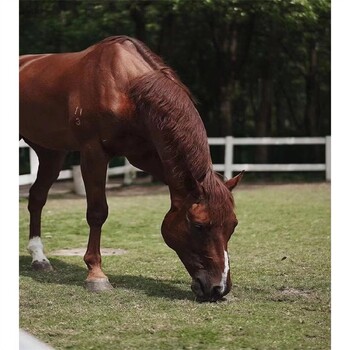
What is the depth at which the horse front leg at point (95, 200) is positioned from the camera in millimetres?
4020

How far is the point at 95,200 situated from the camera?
406 centimetres

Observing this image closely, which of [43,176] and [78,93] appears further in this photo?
[43,176]

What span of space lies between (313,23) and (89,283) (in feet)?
10.7

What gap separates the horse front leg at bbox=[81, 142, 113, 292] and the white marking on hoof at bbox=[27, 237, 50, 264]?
0.73 metres

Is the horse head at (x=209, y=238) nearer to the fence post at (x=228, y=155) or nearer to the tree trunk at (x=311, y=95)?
the tree trunk at (x=311, y=95)

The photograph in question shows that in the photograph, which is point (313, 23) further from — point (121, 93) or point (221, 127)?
point (221, 127)

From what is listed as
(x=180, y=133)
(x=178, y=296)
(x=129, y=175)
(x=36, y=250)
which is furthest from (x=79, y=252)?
(x=129, y=175)

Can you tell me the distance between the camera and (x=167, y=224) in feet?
12.6

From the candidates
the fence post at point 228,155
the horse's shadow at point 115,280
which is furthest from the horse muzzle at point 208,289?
the fence post at point 228,155

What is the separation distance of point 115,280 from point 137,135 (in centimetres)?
92

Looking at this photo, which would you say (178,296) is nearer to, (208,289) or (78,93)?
(208,289)

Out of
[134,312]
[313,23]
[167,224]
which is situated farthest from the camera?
[313,23]

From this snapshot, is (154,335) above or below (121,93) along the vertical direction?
below

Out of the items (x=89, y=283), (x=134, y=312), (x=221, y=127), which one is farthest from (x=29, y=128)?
(x=221, y=127)
